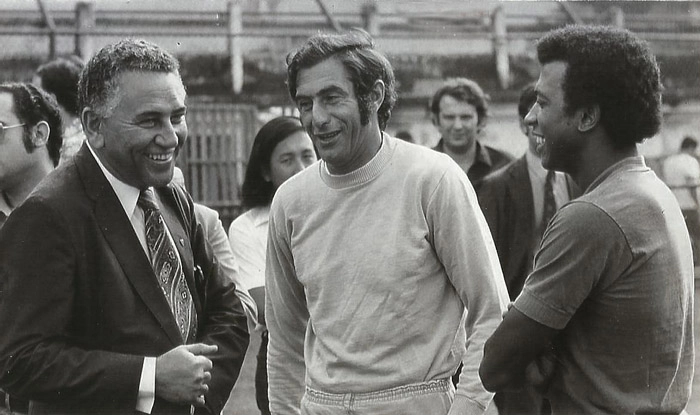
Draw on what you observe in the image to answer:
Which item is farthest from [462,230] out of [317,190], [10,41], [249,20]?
[249,20]

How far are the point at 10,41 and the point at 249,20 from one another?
10.3 ft

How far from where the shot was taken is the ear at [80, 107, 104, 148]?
261cm

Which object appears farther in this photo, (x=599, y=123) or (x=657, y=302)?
(x=599, y=123)

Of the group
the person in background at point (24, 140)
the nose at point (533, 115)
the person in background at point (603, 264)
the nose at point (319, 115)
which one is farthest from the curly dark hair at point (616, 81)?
the person in background at point (24, 140)

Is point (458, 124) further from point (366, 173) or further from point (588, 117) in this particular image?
point (588, 117)

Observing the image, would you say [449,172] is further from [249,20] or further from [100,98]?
[249,20]

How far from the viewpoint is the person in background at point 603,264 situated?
83.6 inches

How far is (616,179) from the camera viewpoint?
221 cm

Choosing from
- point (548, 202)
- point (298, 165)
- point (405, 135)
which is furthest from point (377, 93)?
point (405, 135)

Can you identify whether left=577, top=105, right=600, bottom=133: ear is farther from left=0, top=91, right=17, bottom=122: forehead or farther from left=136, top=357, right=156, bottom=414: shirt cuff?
left=0, top=91, right=17, bottom=122: forehead

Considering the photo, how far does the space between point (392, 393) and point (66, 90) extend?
2687 mm

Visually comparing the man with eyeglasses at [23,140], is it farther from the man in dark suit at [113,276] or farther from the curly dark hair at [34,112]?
the man in dark suit at [113,276]

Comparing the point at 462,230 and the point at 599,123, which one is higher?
the point at 599,123

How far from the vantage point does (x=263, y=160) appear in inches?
182
